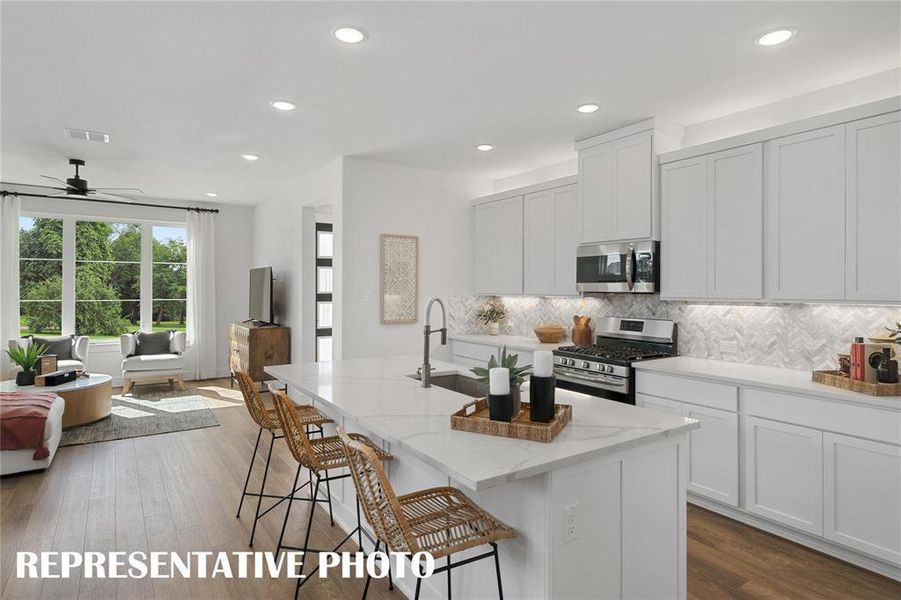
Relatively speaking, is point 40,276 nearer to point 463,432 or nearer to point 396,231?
point 396,231

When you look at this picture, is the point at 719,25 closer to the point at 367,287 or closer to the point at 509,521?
the point at 509,521

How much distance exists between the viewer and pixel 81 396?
203 inches

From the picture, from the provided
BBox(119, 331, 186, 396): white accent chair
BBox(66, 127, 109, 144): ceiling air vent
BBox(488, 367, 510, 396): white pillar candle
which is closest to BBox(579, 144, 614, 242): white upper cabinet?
BBox(488, 367, 510, 396): white pillar candle

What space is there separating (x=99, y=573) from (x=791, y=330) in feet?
14.0

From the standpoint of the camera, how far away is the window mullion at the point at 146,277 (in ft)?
25.0

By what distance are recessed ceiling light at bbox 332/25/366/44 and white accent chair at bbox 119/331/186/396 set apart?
578 cm

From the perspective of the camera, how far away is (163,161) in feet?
17.2

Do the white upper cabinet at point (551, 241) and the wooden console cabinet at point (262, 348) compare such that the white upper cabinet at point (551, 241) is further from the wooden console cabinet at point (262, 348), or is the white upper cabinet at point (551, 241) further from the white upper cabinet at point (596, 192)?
the wooden console cabinet at point (262, 348)

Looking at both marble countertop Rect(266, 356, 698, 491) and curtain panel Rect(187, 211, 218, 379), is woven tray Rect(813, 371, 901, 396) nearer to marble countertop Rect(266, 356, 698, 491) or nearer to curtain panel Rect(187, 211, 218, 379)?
marble countertop Rect(266, 356, 698, 491)

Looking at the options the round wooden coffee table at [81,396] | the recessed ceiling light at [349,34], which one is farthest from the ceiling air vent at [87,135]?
the recessed ceiling light at [349,34]

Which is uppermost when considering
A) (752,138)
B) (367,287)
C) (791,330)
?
(752,138)

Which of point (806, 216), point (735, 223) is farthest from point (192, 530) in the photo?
point (806, 216)

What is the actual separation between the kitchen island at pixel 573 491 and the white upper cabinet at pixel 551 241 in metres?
2.55

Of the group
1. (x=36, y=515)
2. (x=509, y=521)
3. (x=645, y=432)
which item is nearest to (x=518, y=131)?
(x=645, y=432)
